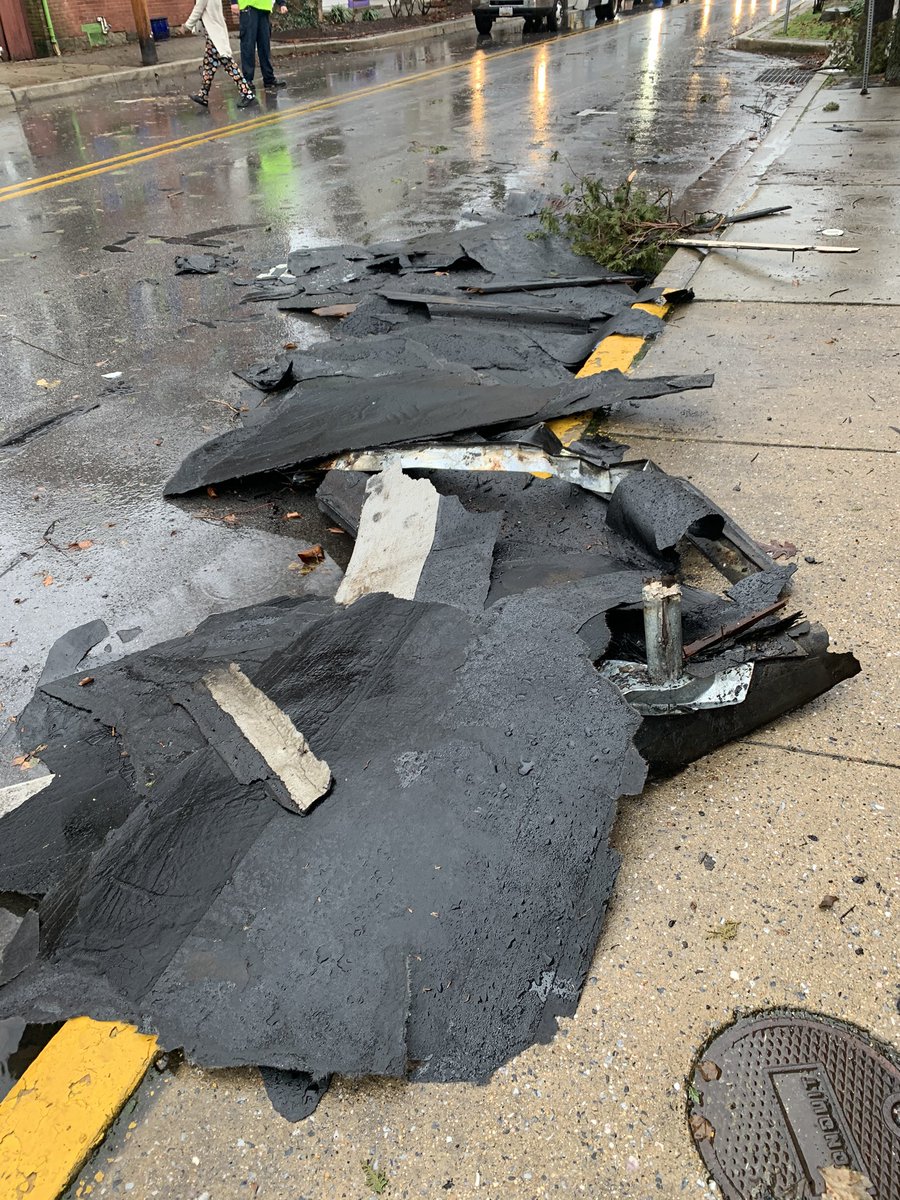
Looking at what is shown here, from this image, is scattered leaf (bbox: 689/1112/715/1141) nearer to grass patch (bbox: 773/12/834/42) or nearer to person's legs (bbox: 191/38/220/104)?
person's legs (bbox: 191/38/220/104)

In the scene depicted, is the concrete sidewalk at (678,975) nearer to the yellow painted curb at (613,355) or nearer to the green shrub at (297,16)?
the yellow painted curb at (613,355)

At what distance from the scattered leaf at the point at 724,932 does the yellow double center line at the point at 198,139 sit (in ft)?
37.0

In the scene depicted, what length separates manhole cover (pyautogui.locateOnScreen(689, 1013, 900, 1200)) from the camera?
177 cm

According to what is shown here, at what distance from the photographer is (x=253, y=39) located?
1722 centimetres

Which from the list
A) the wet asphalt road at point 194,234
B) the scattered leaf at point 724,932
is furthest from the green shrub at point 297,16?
the scattered leaf at point 724,932

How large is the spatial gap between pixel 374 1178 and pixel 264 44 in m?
20.5

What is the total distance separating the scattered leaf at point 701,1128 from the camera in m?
1.86

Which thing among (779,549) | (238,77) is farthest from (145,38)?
(779,549)

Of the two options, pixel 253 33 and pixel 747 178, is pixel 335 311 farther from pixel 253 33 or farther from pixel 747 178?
pixel 253 33

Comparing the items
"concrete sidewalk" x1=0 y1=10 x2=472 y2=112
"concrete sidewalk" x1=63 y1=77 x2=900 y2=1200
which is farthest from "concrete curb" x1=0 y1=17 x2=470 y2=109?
"concrete sidewalk" x1=63 y1=77 x2=900 y2=1200

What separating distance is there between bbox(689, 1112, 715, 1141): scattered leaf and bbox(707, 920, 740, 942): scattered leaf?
419mm

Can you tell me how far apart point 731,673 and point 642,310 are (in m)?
3.86

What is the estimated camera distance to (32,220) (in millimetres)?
A: 9586

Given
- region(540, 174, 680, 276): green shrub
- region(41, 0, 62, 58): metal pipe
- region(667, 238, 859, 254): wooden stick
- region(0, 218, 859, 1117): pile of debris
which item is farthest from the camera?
region(41, 0, 62, 58): metal pipe
